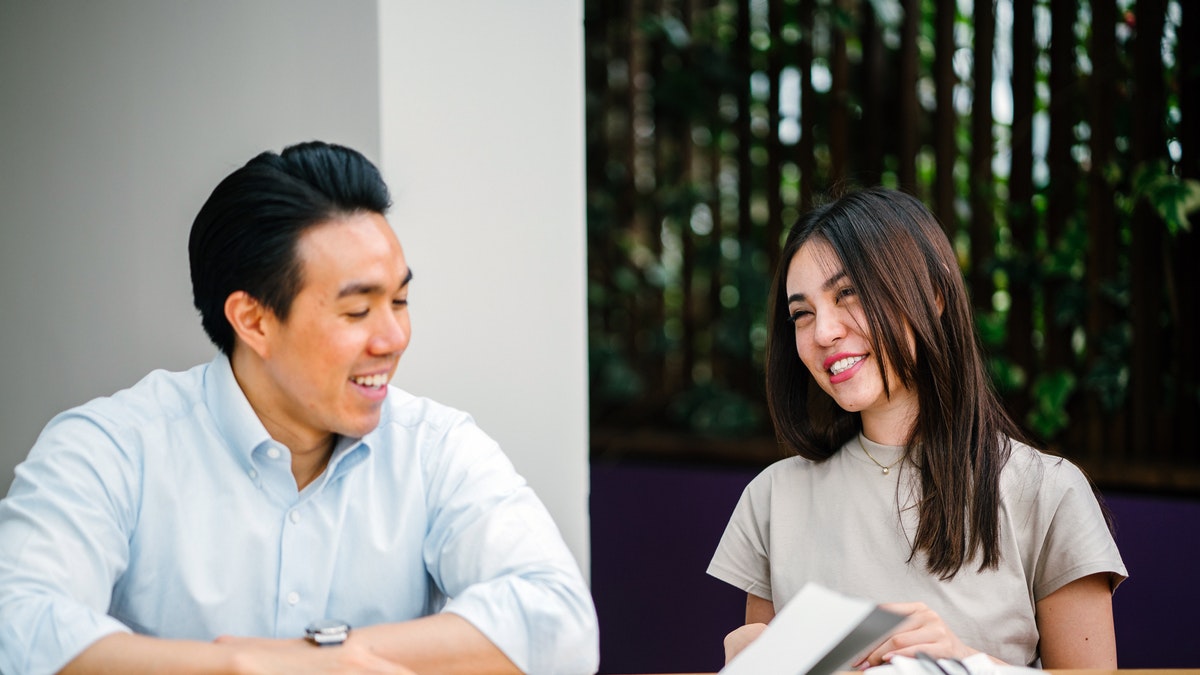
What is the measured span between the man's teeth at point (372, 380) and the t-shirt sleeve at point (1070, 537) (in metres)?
1.01

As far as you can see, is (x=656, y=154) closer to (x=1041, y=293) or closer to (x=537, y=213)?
(x=1041, y=293)

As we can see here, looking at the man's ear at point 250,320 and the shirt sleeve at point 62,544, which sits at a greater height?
the man's ear at point 250,320

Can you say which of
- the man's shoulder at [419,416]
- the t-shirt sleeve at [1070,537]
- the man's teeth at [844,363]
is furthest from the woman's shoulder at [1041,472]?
the man's shoulder at [419,416]

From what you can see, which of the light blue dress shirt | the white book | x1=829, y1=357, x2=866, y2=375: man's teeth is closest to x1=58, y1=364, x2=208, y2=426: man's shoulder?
the light blue dress shirt

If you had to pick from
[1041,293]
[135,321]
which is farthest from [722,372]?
[135,321]

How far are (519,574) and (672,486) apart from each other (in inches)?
66.1

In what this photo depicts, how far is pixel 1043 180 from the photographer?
9.54ft

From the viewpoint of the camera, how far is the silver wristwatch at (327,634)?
123cm

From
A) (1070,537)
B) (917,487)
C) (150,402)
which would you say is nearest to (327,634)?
(150,402)

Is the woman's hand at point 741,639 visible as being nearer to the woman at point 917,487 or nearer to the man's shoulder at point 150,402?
the woman at point 917,487

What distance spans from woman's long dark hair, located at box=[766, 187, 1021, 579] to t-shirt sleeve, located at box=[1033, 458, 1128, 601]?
0.08 m

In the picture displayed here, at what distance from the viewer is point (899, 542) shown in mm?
1734

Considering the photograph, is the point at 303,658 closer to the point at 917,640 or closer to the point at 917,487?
the point at 917,640

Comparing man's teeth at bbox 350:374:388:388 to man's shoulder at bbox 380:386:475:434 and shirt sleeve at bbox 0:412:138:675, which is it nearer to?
man's shoulder at bbox 380:386:475:434
